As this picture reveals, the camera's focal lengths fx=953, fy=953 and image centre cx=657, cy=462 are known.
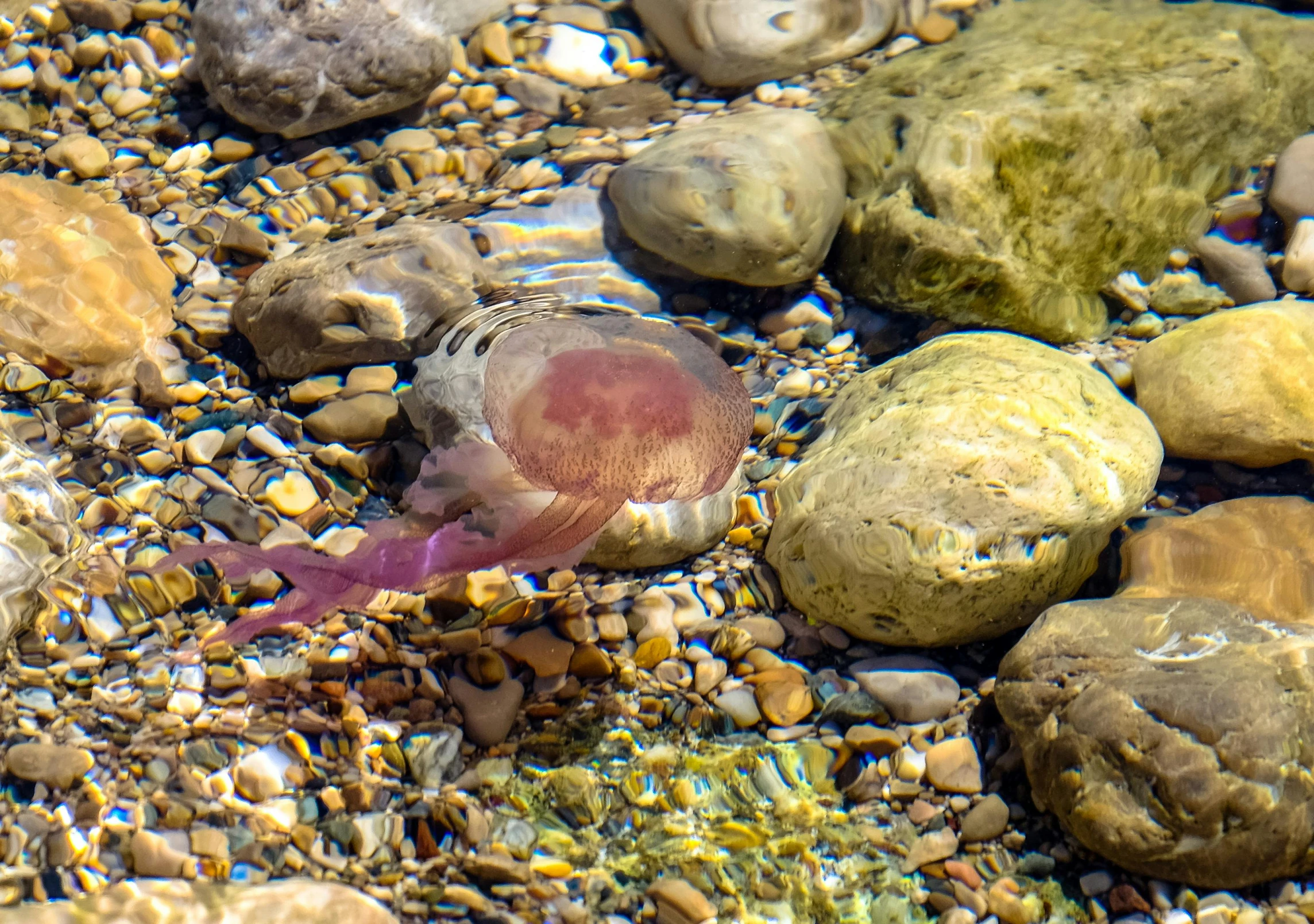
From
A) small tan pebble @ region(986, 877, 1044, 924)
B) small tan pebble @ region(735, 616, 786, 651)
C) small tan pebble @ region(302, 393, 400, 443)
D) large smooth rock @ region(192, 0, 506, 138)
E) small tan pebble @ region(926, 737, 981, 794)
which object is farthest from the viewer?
large smooth rock @ region(192, 0, 506, 138)

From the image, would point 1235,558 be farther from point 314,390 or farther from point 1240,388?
point 314,390

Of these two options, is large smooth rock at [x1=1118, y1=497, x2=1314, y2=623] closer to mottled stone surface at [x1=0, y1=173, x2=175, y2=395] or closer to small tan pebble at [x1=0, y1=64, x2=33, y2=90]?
mottled stone surface at [x1=0, y1=173, x2=175, y2=395]

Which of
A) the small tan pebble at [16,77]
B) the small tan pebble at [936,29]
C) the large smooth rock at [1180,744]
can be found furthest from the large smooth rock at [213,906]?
the small tan pebble at [936,29]

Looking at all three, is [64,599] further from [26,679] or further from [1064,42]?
[1064,42]

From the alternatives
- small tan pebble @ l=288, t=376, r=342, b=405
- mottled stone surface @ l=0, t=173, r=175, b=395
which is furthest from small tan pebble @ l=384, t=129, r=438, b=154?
small tan pebble @ l=288, t=376, r=342, b=405

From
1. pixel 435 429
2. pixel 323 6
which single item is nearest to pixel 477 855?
pixel 435 429

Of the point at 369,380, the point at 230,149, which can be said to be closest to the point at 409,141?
the point at 230,149

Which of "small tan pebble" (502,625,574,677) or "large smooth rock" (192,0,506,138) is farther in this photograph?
"large smooth rock" (192,0,506,138)
